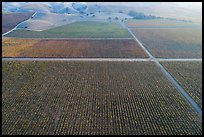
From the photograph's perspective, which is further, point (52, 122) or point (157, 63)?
point (157, 63)

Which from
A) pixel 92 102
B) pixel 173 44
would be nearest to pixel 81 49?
pixel 173 44

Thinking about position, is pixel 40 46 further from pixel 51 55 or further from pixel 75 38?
pixel 75 38

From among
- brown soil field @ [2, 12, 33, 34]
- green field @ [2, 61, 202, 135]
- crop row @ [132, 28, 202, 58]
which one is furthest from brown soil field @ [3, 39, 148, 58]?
brown soil field @ [2, 12, 33, 34]

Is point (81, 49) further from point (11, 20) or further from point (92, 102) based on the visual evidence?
point (11, 20)

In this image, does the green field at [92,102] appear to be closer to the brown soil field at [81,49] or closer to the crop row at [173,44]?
the brown soil field at [81,49]

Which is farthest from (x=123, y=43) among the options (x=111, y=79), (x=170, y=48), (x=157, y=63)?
(x=111, y=79)

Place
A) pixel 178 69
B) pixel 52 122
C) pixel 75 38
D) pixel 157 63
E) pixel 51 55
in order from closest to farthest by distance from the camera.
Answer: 1. pixel 52 122
2. pixel 178 69
3. pixel 157 63
4. pixel 51 55
5. pixel 75 38

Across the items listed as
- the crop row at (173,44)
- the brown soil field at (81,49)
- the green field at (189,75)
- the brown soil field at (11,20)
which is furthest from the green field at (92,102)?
the brown soil field at (11,20)
